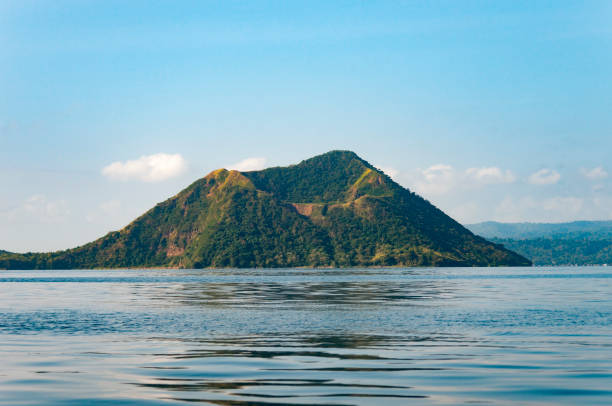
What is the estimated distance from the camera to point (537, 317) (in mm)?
49219

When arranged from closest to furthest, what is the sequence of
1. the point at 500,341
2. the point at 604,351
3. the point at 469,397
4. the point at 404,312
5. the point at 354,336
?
the point at 469,397, the point at 604,351, the point at 500,341, the point at 354,336, the point at 404,312

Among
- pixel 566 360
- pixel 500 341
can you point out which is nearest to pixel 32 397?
pixel 566 360

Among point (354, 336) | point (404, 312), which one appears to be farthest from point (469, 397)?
point (404, 312)

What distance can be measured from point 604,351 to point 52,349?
2431 cm

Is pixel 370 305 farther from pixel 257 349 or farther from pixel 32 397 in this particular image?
pixel 32 397

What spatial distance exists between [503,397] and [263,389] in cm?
688

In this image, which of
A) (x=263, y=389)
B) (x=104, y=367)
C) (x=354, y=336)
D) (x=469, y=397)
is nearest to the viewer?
(x=469, y=397)

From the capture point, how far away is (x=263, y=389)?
69.4ft

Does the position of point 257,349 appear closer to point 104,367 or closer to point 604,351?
point 104,367

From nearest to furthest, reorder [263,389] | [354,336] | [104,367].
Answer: [263,389] < [104,367] < [354,336]

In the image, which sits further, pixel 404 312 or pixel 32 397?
pixel 404 312

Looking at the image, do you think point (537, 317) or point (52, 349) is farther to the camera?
point (537, 317)

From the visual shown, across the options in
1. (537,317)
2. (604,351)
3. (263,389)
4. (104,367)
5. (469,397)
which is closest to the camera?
(469,397)

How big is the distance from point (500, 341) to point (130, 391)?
66.4 ft
